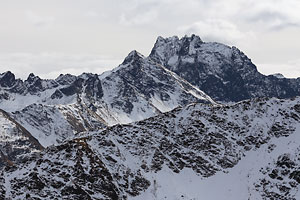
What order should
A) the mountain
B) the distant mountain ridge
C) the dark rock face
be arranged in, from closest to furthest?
the distant mountain ridge
the mountain
the dark rock face

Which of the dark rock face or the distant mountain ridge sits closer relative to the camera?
the distant mountain ridge

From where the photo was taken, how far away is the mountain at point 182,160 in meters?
146

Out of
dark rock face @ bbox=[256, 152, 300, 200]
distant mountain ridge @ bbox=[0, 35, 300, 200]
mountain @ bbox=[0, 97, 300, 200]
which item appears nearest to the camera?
distant mountain ridge @ bbox=[0, 35, 300, 200]

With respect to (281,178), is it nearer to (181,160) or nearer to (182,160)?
(182,160)

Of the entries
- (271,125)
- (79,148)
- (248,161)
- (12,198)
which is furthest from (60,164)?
(271,125)

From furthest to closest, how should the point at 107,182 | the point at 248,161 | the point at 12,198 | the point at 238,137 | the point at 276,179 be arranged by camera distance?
the point at 238,137
the point at 248,161
the point at 276,179
the point at 107,182
the point at 12,198

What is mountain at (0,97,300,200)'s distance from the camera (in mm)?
146000

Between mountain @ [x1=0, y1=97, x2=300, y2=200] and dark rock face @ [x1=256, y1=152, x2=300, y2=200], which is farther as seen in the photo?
dark rock face @ [x1=256, y1=152, x2=300, y2=200]

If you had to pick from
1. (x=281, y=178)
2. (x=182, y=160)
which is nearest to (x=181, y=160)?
(x=182, y=160)

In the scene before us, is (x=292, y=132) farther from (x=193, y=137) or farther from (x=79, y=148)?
(x=79, y=148)

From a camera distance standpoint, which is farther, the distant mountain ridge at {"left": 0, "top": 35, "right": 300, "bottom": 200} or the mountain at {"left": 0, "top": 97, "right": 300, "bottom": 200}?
the mountain at {"left": 0, "top": 97, "right": 300, "bottom": 200}

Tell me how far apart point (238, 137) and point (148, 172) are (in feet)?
136

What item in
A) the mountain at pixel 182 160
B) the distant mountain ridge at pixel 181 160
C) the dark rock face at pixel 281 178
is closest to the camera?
the distant mountain ridge at pixel 181 160

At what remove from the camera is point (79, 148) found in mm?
156500
